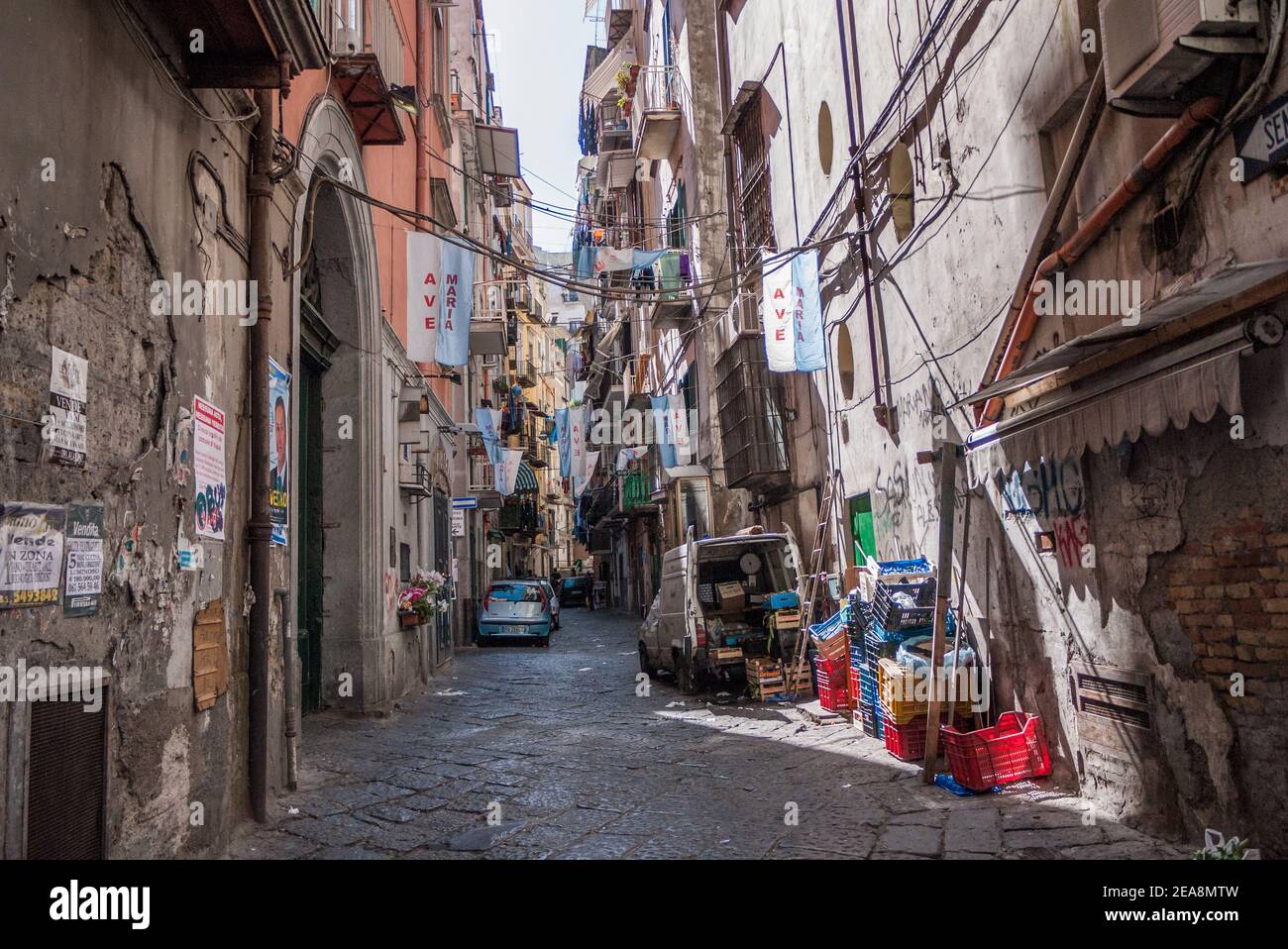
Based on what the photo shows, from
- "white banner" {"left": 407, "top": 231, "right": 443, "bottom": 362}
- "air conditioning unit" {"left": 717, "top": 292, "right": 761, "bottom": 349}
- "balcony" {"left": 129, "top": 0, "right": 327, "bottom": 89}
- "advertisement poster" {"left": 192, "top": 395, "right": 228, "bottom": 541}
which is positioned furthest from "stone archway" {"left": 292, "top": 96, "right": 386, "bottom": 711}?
"air conditioning unit" {"left": 717, "top": 292, "right": 761, "bottom": 349}

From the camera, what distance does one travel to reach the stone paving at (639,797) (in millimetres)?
5434

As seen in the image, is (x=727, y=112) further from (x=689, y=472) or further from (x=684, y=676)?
(x=684, y=676)

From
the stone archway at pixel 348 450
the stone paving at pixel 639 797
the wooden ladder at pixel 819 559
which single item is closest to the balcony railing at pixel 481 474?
the stone archway at pixel 348 450

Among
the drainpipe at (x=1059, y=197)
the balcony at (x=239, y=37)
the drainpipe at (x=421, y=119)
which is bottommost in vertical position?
the drainpipe at (x=1059, y=197)

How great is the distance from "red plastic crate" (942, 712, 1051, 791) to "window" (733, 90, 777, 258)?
32.2ft

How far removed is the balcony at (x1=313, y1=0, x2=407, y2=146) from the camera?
912 cm

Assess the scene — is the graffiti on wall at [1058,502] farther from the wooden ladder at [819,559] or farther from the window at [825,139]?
the window at [825,139]

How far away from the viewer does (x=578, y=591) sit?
49.9 metres

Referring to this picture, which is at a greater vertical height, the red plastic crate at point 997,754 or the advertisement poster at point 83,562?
the advertisement poster at point 83,562

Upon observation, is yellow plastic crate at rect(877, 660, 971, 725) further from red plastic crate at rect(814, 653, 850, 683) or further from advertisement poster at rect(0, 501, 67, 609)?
advertisement poster at rect(0, 501, 67, 609)

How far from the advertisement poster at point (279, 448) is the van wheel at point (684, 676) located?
6401mm

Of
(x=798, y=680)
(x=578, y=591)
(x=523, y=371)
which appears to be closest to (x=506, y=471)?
(x=798, y=680)

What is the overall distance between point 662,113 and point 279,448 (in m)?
16.2
